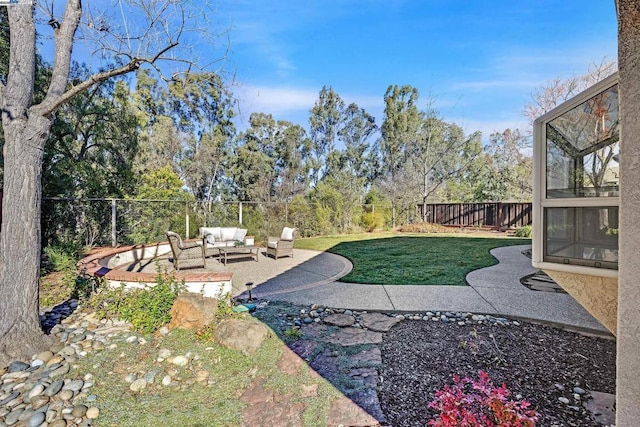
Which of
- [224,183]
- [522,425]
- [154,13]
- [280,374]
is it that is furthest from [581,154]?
[224,183]

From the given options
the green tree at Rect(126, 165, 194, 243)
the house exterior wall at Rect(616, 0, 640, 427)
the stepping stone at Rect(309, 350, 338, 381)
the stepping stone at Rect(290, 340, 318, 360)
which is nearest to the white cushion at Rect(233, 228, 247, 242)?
the green tree at Rect(126, 165, 194, 243)

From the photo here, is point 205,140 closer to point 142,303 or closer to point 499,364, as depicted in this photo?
point 142,303

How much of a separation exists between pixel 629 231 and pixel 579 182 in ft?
4.92

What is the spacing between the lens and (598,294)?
2.13 meters

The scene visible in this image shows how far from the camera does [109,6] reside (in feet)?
13.2

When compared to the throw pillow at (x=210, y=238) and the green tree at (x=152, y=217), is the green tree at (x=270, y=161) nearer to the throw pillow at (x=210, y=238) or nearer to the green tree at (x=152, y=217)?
the green tree at (x=152, y=217)

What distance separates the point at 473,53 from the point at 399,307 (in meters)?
10.0

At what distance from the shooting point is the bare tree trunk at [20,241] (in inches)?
119

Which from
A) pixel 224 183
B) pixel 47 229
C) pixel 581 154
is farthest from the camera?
pixel 224 183

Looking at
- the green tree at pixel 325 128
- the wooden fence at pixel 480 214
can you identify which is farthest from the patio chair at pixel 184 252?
the green tree at pixel 325 128

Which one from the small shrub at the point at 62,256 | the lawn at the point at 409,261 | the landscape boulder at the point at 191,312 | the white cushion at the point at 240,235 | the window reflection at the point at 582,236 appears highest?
the window reflection at the point at 582,236

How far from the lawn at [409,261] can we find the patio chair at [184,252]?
3218 millimetres

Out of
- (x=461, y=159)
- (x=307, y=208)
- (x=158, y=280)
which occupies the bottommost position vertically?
(x=158, y=280)

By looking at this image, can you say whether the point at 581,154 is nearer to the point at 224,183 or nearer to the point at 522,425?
the point at 522,425
